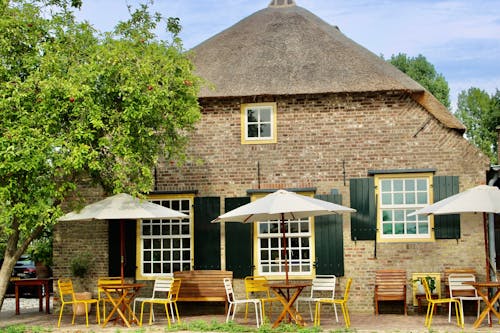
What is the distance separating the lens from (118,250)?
594 inches

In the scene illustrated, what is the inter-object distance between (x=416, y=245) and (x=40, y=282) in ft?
25.3

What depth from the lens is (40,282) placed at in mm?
15531

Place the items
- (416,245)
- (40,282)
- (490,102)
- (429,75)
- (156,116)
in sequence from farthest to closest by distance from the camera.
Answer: (429,75) < (490,102) < (40,282) < (416,245) < (156,116)

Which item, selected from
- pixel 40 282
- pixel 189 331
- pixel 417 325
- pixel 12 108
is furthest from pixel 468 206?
pixel 40 282

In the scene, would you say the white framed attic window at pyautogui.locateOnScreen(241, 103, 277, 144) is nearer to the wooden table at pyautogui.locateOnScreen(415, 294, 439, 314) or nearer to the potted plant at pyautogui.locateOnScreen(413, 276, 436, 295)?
the potted plant at pyautogui.locateOnScreen(413, 276, 436, 295)

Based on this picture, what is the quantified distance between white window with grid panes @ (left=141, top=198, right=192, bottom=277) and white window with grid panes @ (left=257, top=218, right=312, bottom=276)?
1.50 metres

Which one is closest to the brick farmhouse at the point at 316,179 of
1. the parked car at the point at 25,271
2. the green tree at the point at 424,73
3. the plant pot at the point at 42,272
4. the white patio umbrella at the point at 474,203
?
the white patio umbrella at the point at 474,203

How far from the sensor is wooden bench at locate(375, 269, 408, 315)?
46.0 ft

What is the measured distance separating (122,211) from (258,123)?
3.66 metres

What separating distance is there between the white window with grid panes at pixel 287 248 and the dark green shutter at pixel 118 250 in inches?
101

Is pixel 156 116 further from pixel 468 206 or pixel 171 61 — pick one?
pixel 468 206

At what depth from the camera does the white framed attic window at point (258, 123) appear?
15172mm

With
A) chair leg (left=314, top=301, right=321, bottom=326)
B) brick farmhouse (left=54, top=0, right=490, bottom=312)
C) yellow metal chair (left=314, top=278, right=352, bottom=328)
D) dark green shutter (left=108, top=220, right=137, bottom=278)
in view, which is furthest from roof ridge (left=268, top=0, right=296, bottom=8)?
chair leg (left=314, top=301, right=321, bottom=326)

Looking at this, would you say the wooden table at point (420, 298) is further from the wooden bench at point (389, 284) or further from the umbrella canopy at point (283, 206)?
the umbrella canopy at point (283, 206)
